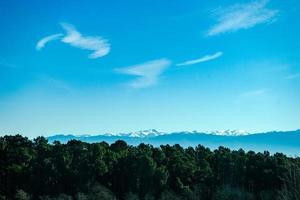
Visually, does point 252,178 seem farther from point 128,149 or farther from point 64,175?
point 64,175

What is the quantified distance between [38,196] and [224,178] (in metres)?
17.6

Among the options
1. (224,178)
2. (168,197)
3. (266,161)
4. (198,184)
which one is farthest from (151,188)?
(266,161)

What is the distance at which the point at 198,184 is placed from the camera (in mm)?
42125

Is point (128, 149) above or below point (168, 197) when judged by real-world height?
above

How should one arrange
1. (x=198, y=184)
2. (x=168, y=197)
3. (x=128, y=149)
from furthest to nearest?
(x=128, y=149) < (x=198, y=184) < (x=168, y=197)

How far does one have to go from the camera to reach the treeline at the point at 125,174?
130ft

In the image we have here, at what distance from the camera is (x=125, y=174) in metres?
41.2

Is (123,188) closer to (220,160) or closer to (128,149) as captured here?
(128,149)

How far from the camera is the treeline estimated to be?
39625 millimetres

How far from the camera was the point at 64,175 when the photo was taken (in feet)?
132

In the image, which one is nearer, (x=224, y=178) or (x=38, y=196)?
(x=38, y=196)

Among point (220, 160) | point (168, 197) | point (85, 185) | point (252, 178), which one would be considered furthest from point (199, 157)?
point (85, 185)

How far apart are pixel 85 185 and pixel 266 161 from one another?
1722cm

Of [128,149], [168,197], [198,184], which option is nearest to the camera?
[168,197]
